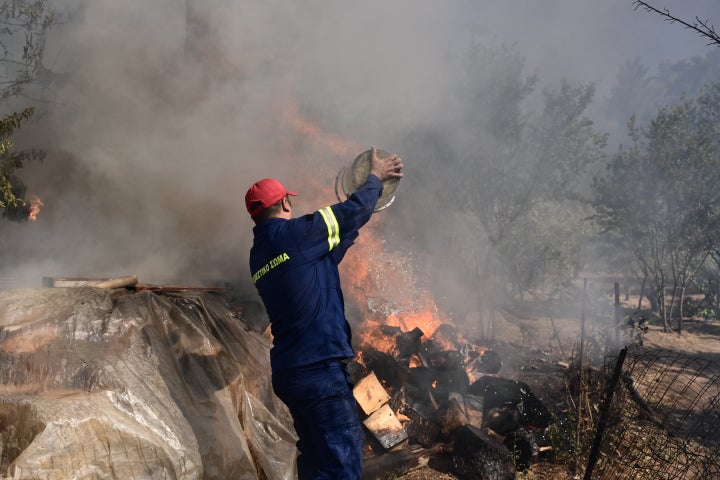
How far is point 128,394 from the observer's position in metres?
2.85

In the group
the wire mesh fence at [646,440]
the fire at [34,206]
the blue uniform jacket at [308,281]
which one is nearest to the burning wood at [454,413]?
the wire mesh fence at [646,440]

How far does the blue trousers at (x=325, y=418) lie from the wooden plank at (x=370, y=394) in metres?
2.21

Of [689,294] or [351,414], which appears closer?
[351,414]

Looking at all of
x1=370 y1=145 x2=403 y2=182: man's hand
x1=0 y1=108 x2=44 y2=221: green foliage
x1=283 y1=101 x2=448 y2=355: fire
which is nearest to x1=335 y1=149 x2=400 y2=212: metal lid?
x1=370 y1=145 x2=403 y2=182: man's hand

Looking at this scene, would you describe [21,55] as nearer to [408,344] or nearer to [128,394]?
[128,394]

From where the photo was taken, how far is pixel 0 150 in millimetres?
4559

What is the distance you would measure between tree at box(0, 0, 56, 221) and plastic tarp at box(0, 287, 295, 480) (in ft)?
14.0

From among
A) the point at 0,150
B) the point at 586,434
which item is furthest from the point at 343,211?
the point at 0,150

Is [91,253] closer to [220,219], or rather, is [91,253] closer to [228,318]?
[220,219]

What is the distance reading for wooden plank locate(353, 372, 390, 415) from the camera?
15.3 feet

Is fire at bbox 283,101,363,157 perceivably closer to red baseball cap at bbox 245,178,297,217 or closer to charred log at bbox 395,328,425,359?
charred log at bbox 395,328,425,359

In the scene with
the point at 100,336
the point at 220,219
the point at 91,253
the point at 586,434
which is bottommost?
the point at 586,434

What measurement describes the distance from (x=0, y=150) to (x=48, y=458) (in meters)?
3.40

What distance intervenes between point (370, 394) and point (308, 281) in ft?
8.68
